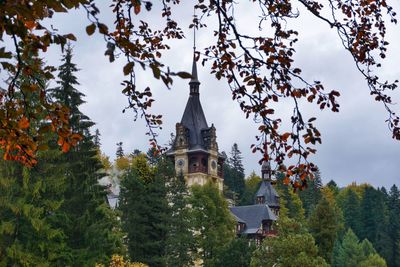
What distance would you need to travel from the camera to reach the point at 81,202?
28203mm

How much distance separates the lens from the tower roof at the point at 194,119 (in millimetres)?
77062

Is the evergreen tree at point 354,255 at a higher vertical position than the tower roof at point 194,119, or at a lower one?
lower

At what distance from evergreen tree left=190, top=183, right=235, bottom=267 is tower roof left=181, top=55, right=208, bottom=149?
69.3 ft

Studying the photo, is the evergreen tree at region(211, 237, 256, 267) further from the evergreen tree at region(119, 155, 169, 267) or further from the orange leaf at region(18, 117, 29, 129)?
the orange leaf at region(18, 117, 29, 129)

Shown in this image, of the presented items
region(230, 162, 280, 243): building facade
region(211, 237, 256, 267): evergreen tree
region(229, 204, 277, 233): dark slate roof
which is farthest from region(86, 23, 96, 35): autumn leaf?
region(229, 204, 277, 233): dark slate roof

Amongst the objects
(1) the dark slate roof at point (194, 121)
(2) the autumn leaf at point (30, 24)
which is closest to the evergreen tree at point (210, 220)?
(1) the dark slate roof at point (194, 121)

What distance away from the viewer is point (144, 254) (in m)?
35.7

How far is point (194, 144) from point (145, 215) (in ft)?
134

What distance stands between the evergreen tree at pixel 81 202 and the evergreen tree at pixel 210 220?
A: 63.1 ft

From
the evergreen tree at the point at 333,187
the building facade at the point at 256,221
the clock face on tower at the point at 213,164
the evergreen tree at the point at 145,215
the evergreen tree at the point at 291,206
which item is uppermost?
the evergreen tree at the point at 333,187

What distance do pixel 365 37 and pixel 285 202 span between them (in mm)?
88384

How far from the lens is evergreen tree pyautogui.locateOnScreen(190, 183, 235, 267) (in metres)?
48.6

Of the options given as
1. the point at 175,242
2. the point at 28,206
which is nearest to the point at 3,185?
the point at 28,206

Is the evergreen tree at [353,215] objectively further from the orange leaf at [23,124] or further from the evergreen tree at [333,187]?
the orange leaf at [23,124]
